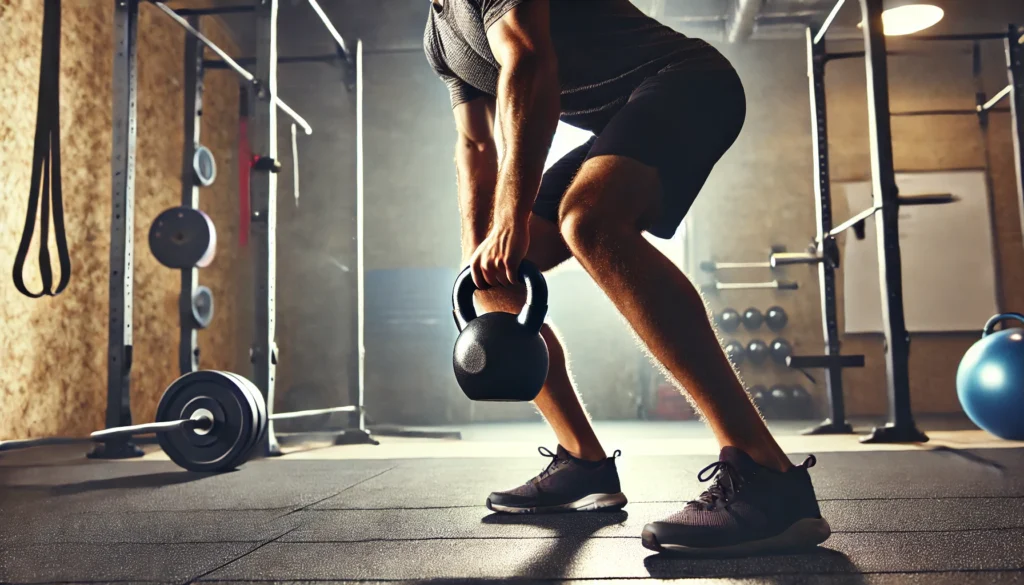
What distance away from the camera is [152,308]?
448 cm

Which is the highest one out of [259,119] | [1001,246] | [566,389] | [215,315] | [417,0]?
[417,0]

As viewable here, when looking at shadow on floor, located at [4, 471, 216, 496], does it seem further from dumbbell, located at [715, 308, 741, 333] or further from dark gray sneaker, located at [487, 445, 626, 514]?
dumbbell, located at [715, 308, 741, 333]

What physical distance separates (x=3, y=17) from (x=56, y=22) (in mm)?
1920

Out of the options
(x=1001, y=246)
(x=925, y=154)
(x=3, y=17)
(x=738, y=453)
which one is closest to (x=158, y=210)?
(x=3, y=17)

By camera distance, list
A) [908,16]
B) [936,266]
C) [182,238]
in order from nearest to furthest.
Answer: [182,238] → [908,16] → [936,266]

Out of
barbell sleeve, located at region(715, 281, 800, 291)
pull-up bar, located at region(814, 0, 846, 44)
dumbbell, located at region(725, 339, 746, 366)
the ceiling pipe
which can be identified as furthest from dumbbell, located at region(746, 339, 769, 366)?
pull-up bar, located at region(814, 0, 846, 44)

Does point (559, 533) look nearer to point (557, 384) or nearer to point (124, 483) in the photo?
point (557, 384)

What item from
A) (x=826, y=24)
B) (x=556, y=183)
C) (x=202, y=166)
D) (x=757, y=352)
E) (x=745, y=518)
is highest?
(x=826, y=24)

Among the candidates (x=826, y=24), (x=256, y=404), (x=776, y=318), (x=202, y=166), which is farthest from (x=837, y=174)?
(x=256, y=404)

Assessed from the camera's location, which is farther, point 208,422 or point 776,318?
point 776,318

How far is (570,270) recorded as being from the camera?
5.88m

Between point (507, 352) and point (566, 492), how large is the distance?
1.69 ft

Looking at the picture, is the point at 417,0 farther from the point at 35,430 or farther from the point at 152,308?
the point at 35,430

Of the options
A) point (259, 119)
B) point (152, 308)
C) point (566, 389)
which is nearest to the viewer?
point (566, 389)
